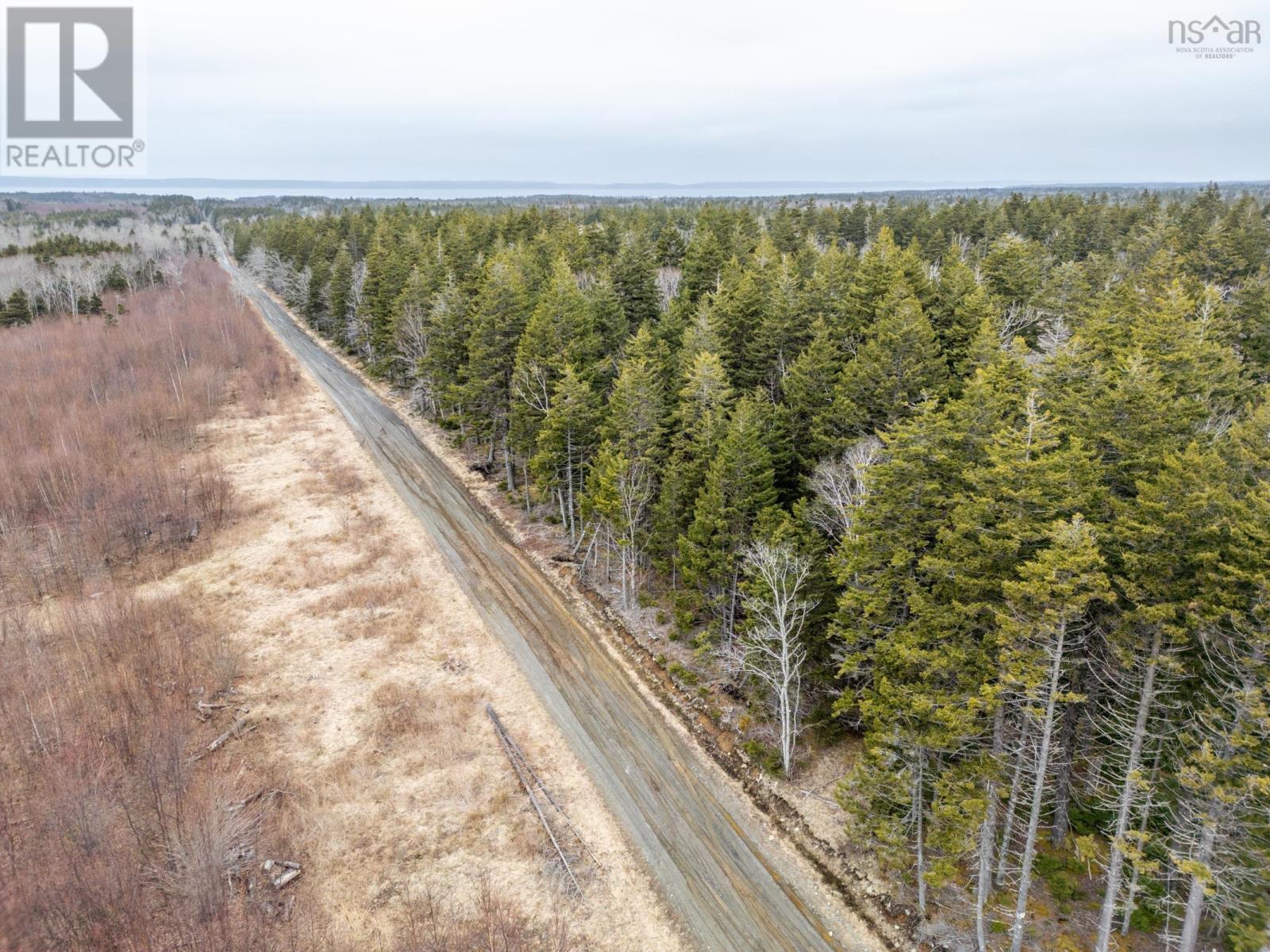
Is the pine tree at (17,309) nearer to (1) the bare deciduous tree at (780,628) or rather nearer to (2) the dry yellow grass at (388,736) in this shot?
(2) the dry yellow grass at (388,736)

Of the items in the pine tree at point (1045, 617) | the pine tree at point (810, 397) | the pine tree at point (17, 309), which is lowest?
the pine tree at point (1045, 617)

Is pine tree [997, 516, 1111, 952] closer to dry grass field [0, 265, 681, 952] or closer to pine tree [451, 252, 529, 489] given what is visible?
dry grass field [0, 265, 681, 952]

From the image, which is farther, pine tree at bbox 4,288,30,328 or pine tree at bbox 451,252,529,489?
pine tree at bbox 4,288,30,328

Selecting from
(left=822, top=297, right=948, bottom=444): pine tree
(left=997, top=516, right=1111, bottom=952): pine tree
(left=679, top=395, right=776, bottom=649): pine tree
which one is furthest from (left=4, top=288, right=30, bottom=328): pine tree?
(left=997, top=516, right=1111, bottom=952): pine tree

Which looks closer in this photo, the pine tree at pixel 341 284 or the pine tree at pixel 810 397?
the pine tree at pixel 810 397

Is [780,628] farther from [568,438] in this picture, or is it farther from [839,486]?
[568,438]

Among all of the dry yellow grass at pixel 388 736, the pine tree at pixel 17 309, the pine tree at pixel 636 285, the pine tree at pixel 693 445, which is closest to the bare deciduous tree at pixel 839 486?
the pine tree at pixel 693 445

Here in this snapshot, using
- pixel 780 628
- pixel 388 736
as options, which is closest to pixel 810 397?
pixel 780 628
